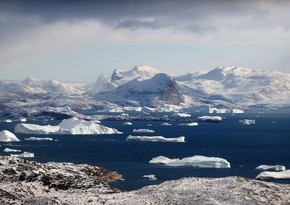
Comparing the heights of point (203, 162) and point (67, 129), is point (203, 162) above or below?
below

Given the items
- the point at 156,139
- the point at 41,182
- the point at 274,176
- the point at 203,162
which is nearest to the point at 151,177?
the point at 274,176

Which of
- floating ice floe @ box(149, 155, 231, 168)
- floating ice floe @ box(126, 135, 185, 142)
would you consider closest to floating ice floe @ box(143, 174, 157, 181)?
floating ice floe @ box(149, 155, 231, 168)

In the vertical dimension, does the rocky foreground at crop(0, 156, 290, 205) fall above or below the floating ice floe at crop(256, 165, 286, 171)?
above

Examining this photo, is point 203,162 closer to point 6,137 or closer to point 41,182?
point 41,182

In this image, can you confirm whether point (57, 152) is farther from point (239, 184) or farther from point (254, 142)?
point (239, 184)

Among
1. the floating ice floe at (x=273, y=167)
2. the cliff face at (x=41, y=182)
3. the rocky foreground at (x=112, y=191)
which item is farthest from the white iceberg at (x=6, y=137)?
the rocky foreground at (x=112, y=191)

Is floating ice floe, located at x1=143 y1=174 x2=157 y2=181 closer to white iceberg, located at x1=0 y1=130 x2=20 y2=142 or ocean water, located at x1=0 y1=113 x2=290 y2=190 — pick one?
ocean water, located at x1=0 y1=113 x2=290 y2=190

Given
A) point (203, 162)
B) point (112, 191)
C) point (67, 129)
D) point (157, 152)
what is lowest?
point (157, 152)

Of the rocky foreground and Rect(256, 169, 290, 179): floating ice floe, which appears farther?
Rect(256, 169, 290, 179): floating ice floe
